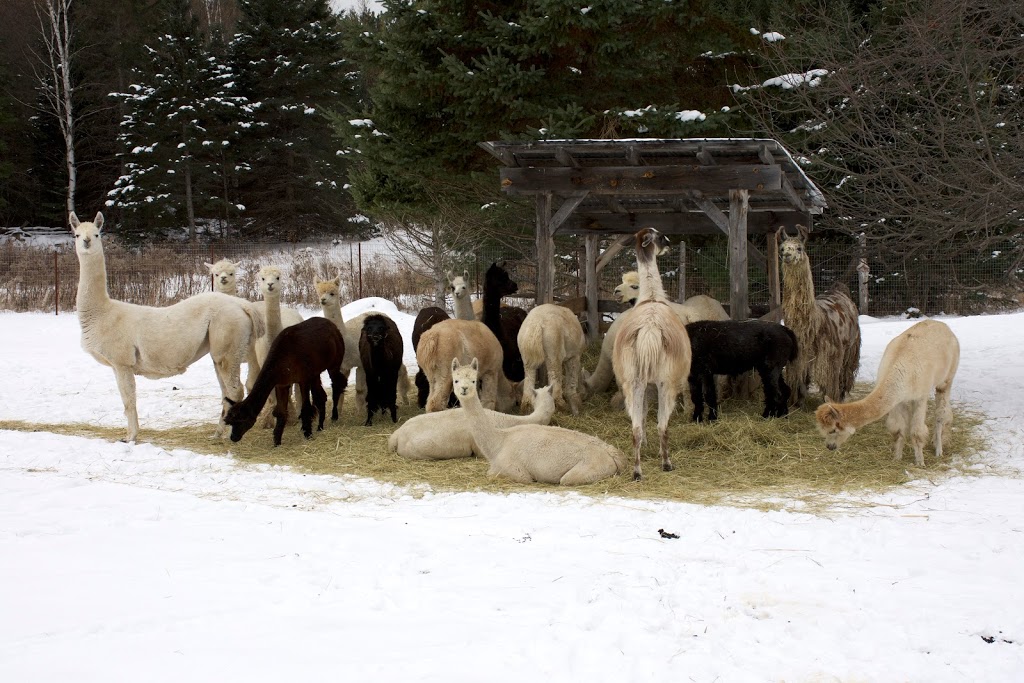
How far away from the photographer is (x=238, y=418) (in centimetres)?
802

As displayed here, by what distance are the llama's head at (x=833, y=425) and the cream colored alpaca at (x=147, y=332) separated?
209 inches

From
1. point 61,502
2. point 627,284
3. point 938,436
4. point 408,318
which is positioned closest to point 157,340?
point 61,502

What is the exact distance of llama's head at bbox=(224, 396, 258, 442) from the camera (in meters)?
8.01

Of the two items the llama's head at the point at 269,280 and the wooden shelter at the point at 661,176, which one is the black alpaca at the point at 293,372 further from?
the wooden shelter at the point at 661,176

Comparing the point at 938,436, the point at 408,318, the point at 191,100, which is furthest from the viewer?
the point at 191,100

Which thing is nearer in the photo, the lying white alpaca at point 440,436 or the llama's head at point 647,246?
the lying white alpaca at point 440,436

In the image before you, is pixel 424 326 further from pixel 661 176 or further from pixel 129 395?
pixel 129 395

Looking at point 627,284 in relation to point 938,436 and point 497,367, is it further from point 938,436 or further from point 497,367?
point 938,436

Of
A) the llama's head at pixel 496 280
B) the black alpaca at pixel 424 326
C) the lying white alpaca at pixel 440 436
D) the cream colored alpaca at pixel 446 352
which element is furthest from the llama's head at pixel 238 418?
the llama's head at pixel 496 280

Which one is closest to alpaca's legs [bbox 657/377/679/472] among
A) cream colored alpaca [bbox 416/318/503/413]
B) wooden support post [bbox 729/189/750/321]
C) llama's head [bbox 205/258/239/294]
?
cream colored alpaca [bbox 416/318/503/413]

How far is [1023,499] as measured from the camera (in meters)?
6.08

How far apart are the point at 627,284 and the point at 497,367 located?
8.85 feet

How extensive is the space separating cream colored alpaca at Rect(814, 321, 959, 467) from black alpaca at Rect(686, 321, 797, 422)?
1628 millimetres

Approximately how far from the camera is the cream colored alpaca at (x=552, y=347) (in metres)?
9.14
